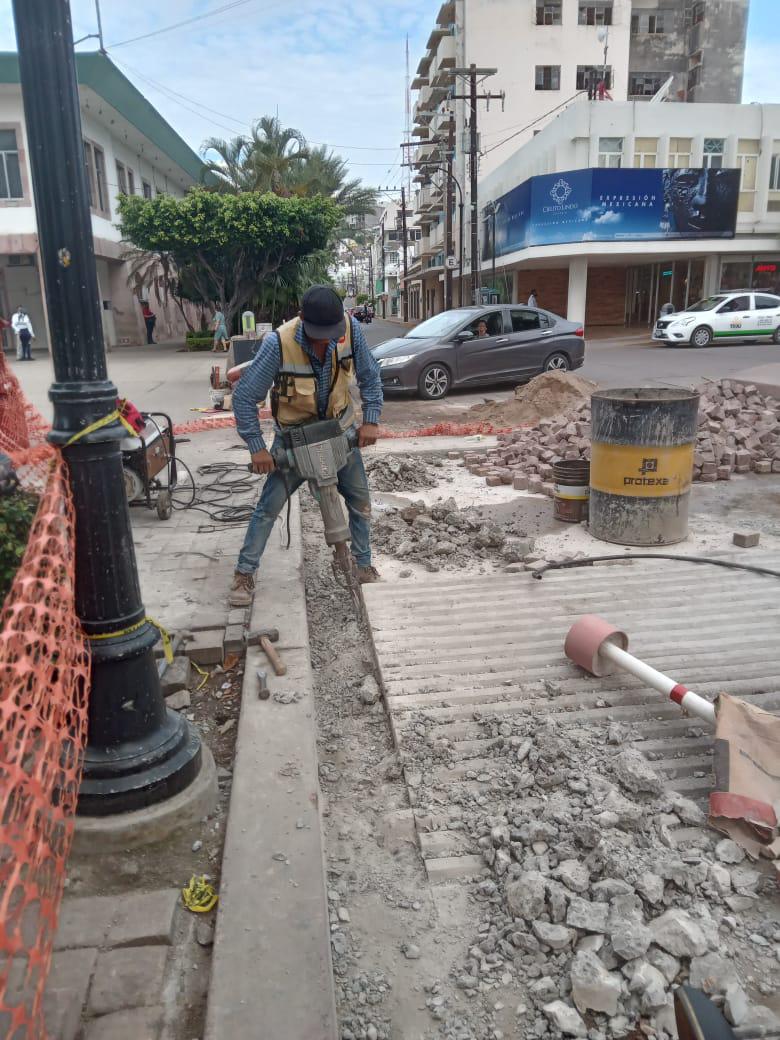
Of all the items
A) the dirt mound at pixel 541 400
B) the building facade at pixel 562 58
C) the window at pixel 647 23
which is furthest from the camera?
the window at pixel 647 23

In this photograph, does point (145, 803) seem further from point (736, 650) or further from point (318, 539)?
point (318, 539)

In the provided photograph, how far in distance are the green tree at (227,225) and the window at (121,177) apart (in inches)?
403

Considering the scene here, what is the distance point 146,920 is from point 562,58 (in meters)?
54.3

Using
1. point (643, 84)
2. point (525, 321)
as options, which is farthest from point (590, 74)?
point (525, 321)

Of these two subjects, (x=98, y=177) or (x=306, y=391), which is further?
(x=98, y=177)

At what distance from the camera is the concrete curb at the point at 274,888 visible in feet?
6.43

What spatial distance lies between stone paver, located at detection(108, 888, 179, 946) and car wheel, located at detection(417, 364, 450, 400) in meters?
12.5

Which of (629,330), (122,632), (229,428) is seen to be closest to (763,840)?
(122,632)

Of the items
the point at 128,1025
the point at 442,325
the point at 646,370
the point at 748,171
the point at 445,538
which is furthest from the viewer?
the point at 748,171

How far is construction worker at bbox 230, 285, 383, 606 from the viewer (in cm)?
406

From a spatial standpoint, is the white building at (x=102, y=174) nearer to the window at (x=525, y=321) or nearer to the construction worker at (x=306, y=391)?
the window at (x=525, y=321)

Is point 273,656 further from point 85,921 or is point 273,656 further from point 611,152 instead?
point 611,152

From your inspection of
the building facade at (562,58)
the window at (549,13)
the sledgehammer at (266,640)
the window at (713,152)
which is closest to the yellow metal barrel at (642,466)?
the sledgehammer at (266,640)

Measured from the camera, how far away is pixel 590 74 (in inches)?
1706
